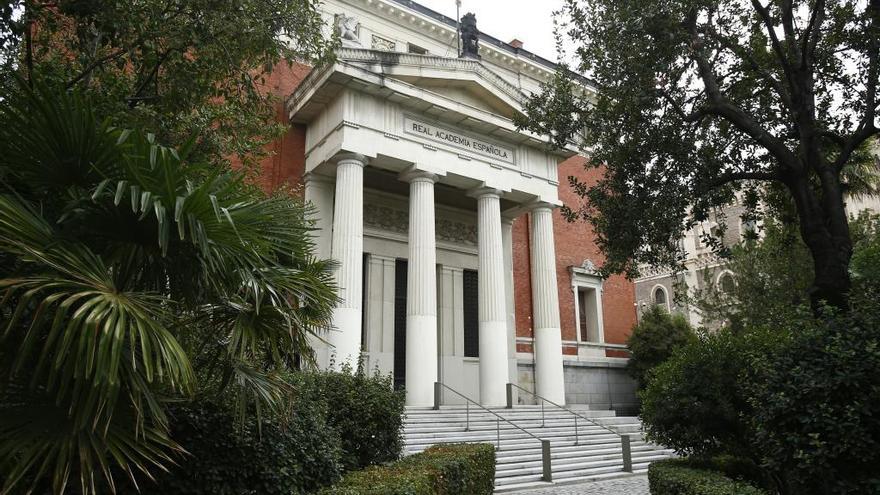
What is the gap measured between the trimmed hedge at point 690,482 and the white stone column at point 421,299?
8.19 metres

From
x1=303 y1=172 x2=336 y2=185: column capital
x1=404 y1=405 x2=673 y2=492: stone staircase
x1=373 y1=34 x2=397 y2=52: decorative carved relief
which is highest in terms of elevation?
x1=373 y1=34 x2=397 y2=52: decorative carved relief

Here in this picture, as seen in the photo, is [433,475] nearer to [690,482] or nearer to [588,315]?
[690,482]

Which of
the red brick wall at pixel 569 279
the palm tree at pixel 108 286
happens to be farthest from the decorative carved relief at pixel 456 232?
the palm tree at pixel 108 286

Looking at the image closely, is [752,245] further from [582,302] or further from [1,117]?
[1,117]

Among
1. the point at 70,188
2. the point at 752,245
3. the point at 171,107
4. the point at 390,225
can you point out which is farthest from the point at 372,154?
the point at 752,245

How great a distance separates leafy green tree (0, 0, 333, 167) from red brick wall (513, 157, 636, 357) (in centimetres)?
1568

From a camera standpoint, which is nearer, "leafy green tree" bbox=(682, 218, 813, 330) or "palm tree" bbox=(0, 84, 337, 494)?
"palm tree" bbox=(0, 84, 337, 494)

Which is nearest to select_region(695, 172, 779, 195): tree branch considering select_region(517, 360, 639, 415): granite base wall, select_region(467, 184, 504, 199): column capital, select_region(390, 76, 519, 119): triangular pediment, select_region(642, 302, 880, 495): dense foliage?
select_region(642, 302, 880, 495): dense foliage

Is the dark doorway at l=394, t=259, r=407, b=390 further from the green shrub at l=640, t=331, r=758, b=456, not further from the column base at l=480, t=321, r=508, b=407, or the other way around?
the green shrub at l=640, t=331, r=758, b=456

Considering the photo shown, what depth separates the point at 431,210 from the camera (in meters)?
17.9

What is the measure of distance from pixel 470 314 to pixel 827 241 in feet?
49.1

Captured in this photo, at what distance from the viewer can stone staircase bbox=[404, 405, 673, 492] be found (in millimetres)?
12539

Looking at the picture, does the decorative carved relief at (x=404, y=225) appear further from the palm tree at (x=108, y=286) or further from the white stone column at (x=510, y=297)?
the palm tree at (x=108, y=286)

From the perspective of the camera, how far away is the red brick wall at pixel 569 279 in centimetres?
2412
